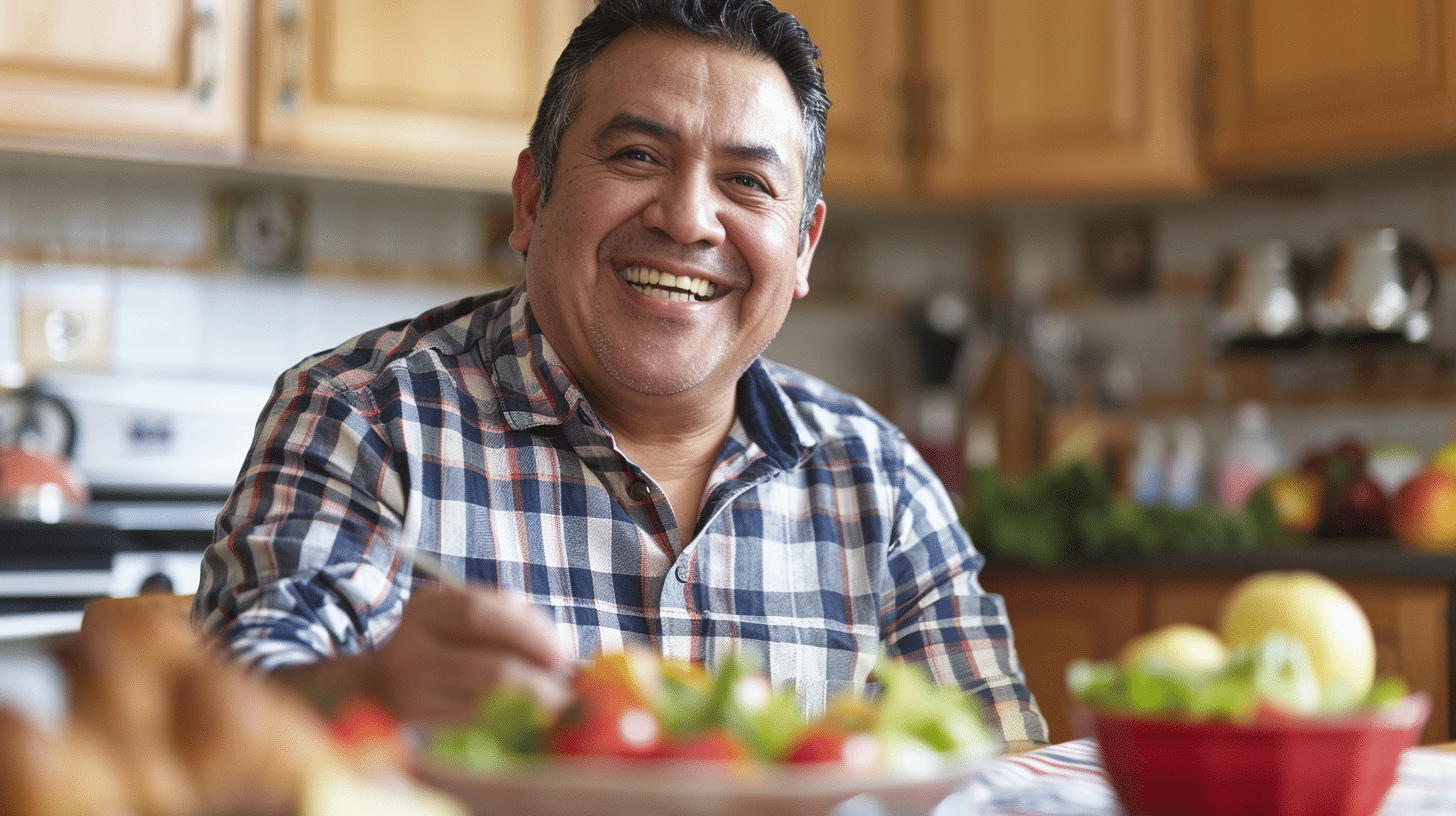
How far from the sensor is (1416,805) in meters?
0.74

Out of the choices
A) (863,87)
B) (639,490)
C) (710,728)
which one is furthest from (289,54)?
(710,728)

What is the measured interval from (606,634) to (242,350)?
1883 mm

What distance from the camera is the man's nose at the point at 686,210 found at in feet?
4.10

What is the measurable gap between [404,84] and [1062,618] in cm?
154

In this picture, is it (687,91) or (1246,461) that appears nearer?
(687,91)

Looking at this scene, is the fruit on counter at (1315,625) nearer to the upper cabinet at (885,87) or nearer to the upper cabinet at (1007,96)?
the upper cabinet at (885,87)

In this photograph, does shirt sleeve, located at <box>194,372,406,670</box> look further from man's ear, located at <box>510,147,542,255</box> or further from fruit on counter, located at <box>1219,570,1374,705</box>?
fruit on counter, located at <box>1219,570,1374,705</box>

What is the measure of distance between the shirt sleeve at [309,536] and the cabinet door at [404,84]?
1.54 m

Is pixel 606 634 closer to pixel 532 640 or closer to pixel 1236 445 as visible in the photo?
pixel 532 640

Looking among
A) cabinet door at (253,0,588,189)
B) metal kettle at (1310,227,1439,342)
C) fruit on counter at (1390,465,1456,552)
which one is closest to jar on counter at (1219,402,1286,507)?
metal kettle at (1310,227,1439,342)

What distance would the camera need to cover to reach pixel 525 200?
1.40 meters

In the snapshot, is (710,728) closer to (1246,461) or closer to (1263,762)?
(1263,762)

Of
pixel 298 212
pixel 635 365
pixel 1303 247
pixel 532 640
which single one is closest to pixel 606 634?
pixel 635 365

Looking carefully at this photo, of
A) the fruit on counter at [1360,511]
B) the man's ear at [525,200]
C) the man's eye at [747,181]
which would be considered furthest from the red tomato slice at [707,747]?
the fruit on counter at [1360,511]
